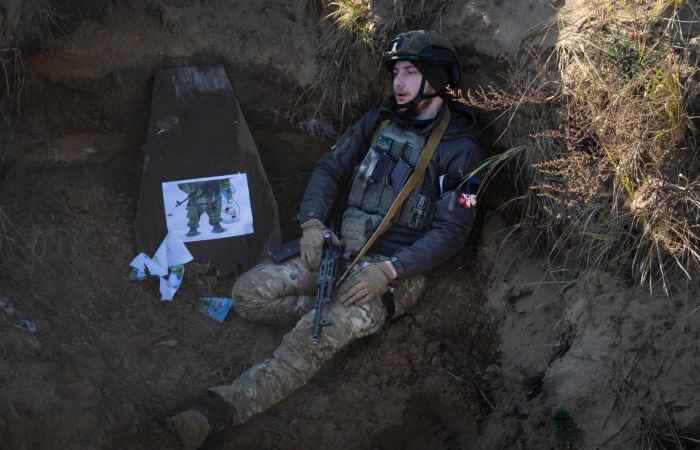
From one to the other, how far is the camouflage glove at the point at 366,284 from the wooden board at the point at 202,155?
0.94m

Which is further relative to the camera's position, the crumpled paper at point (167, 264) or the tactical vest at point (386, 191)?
the crumpled paper at point (167, 264)

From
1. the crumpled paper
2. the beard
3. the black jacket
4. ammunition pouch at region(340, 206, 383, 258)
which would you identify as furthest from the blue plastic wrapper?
the beard

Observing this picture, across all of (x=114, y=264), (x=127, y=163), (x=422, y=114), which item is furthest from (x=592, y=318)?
(x=127, y=163)

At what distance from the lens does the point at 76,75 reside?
14.5ft

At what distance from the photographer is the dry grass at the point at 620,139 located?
3.30m

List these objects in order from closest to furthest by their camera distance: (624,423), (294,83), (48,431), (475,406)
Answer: (624,423), (48,431), (475,406), (294,83)

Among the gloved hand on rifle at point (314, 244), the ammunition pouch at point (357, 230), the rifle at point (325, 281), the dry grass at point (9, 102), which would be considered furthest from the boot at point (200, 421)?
the dry grass at point (9, 102)

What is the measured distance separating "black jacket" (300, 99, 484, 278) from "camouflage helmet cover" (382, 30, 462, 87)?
29 centimetres

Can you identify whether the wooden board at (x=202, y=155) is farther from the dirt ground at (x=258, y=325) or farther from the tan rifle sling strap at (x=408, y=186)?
the tan rifle sling strap at (x=408, y=186)

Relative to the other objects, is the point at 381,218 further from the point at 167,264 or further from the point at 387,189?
the point at 167,264

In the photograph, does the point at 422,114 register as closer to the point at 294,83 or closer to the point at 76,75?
the point at 294,83

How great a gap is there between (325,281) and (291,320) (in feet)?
1.42

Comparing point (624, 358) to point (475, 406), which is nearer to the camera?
point (624, 358)

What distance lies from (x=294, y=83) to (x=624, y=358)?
2784 millimetres
